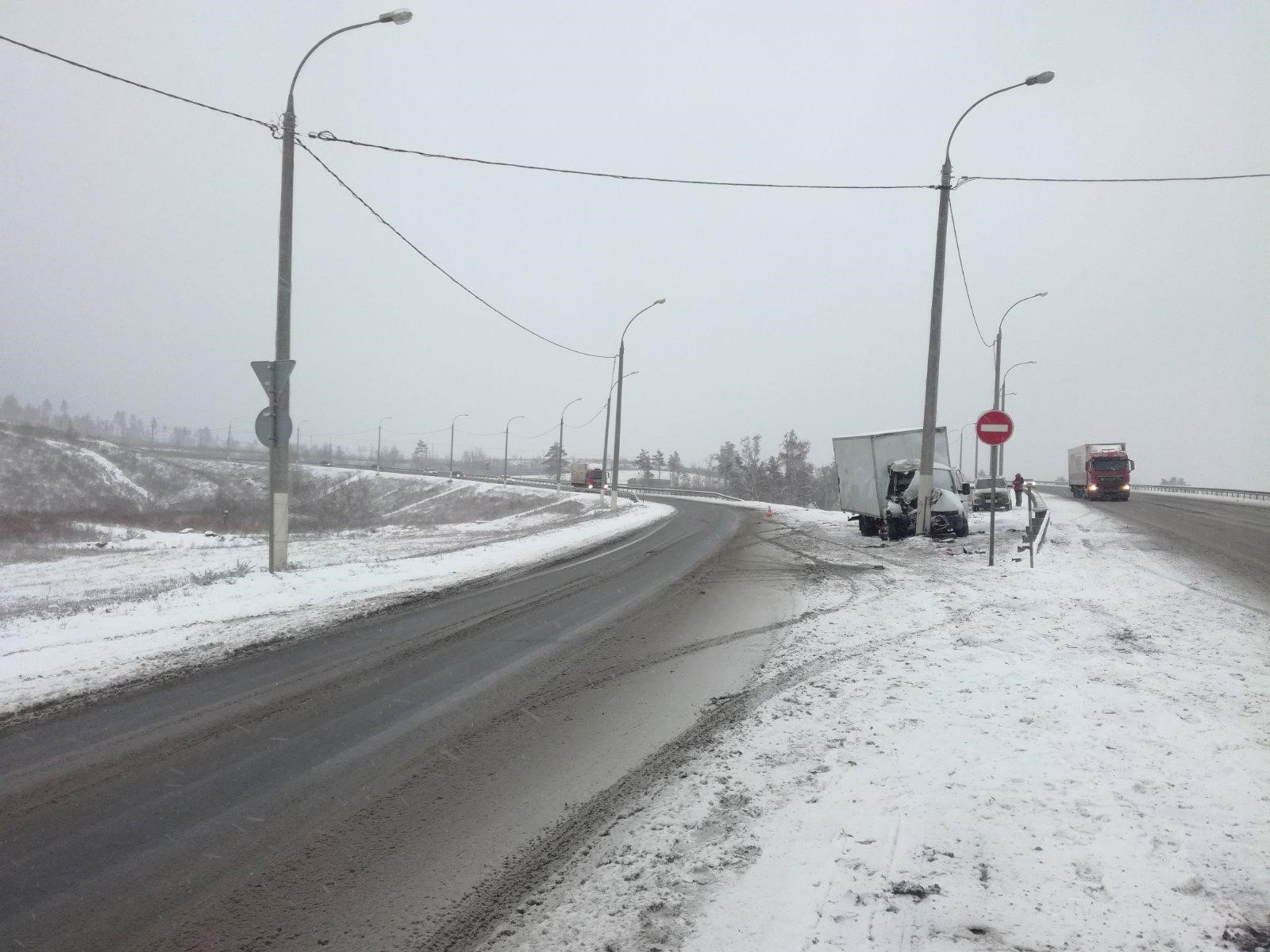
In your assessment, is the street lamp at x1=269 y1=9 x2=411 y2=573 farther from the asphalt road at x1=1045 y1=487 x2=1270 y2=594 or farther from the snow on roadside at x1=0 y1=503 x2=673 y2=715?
the asphalt road at x1=1045 y1=487 x2=1270 y2=594

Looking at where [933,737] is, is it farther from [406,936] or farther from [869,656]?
[406,936]

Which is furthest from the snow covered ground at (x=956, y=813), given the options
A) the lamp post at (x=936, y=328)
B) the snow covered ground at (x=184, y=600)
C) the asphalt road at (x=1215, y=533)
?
the lamp post at (x=936, y=328)

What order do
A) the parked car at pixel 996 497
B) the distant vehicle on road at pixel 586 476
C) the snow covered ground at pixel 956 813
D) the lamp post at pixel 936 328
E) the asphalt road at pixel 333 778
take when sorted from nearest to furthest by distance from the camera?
the snow covered ground at pixel 956 813 < the asphalt road at pixel 333 778 < the lamp post at pixel 936 328 < the parked car at pixel 996 497 < the distant vehicle on road at pixel 586 476

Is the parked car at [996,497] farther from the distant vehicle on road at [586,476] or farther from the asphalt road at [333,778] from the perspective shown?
the distant vehicle on road at [586,476]

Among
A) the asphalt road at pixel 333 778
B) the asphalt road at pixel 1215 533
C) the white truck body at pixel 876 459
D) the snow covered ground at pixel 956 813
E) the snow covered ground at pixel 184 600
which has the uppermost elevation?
the white truck body at pixel 876 459

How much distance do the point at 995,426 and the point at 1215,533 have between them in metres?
11.4

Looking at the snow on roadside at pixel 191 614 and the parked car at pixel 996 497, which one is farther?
the parked car at pixel 996 497

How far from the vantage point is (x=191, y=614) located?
28.4 ft

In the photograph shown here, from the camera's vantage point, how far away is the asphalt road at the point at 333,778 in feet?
9.34

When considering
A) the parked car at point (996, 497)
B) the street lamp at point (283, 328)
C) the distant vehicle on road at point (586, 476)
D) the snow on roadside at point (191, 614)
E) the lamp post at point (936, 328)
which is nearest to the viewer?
the snow on roadside at point (191, 614)

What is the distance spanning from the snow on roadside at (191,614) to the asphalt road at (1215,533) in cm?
1312

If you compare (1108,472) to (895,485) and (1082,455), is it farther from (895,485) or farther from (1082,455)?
(895,485)

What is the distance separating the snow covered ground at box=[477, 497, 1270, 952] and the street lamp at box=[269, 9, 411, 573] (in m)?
9.38

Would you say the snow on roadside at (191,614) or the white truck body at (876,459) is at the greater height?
the white truck body at (876,459)
